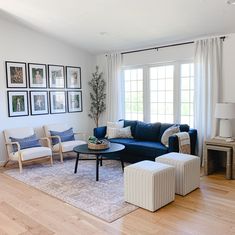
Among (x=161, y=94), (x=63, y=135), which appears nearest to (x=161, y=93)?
(x=161, y=94)

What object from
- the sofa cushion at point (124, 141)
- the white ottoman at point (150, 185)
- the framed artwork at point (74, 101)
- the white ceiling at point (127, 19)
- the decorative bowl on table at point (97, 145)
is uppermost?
the white ceiling at point (127, 19)

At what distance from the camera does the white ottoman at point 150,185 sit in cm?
313

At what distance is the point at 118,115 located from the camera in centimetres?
650

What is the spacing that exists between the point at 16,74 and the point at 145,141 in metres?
3.07

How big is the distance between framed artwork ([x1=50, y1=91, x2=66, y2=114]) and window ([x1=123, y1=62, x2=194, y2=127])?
1529 millimetres

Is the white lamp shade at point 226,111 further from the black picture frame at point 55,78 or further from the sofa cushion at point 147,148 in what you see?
the black picture frame at point 55,78

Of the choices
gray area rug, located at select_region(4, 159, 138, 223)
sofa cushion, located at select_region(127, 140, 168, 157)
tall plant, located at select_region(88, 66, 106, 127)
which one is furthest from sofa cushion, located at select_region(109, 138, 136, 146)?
tall plant, located at select_region(88, 66, 106, 127)

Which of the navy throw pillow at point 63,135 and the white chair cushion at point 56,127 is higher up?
the white chair cushion at point 56,127

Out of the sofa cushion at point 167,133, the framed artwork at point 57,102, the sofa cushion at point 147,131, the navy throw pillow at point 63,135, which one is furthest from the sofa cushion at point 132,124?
the framed artwork at point 57,102

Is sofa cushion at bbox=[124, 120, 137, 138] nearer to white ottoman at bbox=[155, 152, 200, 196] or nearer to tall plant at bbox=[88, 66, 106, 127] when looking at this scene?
tall plant at bbox=[88, 66, 106, 127]

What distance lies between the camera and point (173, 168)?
3418mm

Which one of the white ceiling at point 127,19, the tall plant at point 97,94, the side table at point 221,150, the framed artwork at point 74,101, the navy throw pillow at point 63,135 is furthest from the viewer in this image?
the tall plant at point 97,94

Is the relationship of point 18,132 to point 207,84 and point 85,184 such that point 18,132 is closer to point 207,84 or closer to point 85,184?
point 85,184

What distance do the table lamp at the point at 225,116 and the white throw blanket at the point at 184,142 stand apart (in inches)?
22.5
